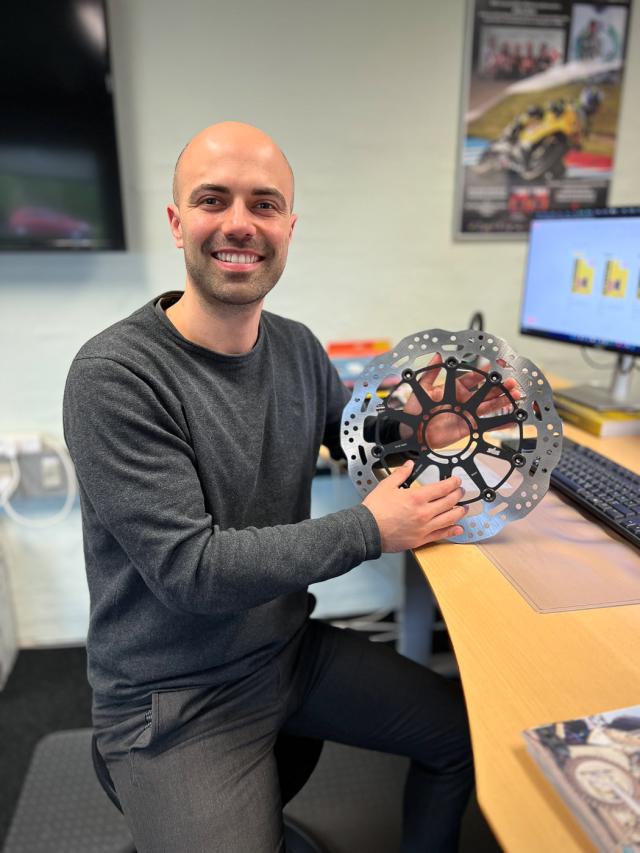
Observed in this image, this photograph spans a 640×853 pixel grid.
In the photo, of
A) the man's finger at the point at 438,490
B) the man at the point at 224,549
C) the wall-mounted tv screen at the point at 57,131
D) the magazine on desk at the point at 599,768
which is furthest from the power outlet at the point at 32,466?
the magazine on desk at the point at 599,768

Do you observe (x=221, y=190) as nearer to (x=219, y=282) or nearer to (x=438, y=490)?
(x=219, y=282)

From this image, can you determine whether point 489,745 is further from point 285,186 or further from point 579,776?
point 285,186

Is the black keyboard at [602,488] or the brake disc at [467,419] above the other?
the brake disc at [467,419]

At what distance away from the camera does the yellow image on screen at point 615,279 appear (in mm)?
1444

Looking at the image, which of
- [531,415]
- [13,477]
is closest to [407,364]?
[531,415]

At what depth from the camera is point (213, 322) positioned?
1.04 metres

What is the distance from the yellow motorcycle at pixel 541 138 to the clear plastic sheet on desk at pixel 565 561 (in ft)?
4.31

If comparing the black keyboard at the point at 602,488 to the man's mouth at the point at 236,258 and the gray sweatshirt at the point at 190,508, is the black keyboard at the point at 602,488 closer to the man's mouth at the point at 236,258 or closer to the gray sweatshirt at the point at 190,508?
the gray sweatshirt at the point at 190,508

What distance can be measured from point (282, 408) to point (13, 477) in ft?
3.99

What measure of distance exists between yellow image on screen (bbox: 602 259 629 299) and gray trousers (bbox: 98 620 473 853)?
99 centimetres

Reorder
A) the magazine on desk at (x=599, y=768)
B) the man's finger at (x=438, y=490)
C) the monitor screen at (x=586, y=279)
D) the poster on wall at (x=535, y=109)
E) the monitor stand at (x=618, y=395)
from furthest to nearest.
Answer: the poster on wall at (x=535, y=109), the monitor stand at (x=618, y=395), the monitor screen at (x=586, y=279), the man's finger at (x=438, y=490), the magazine on desk at (x=599, y=768)

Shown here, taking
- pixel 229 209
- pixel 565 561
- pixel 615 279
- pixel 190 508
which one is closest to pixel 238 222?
pixel 229 209

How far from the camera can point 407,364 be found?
1.02m

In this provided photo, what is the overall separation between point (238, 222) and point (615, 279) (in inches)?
38.0
